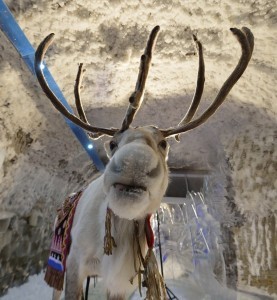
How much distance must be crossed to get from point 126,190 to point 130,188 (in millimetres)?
17

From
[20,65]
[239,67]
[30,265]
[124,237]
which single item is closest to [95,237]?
[124,237]

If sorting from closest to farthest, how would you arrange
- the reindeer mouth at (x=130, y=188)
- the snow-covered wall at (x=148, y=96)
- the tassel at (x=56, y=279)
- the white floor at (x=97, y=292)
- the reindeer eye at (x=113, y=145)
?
the reindeer mouth at (x=130, y=188) → the reindeer eye at (x=113, y=145) → the snow-covered wall at (x=148, y=96) → the tassel at (x=56, y=279) → the white floor at (x=97, y=292)

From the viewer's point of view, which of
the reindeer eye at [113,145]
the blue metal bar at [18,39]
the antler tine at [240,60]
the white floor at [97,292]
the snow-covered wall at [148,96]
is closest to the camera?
the antler tine at [240,60]

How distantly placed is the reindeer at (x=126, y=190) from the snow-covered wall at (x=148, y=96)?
0.34 metres

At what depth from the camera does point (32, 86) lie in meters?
1.98

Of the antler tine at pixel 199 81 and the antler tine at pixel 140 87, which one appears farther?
the antler tine at pixel 199 81

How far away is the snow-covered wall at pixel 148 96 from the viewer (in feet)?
5.10

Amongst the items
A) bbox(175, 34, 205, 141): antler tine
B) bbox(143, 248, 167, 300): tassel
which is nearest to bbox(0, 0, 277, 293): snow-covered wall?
bbox(175, 34, 205, 141): antler tine

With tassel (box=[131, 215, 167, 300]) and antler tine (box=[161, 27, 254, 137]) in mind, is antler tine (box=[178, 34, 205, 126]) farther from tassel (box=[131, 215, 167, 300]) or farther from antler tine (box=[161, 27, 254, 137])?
tassel (box=[131, 215, 167, 300])

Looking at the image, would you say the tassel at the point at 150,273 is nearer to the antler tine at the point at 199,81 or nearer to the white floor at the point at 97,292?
the antler tine at the point at 199,81

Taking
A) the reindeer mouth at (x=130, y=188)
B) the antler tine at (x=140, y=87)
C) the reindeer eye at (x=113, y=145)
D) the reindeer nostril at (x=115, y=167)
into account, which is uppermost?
the antler tine at (x=140, y=87)

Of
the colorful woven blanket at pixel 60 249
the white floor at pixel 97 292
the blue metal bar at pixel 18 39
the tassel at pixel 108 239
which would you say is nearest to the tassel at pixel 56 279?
the colorful woven blanket at pixel 60 249

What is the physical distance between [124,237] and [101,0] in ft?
4.38

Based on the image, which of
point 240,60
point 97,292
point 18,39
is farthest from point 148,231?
point 97,292
